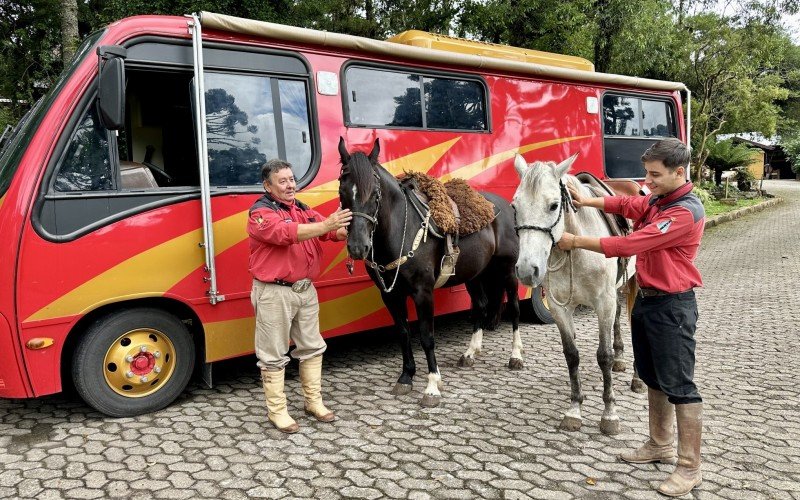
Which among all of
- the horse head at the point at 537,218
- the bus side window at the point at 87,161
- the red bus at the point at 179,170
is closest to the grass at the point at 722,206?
the red bus at the point at 179,170

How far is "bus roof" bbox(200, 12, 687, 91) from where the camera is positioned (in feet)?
14.2

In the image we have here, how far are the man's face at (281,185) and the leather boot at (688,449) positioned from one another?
2738 mm

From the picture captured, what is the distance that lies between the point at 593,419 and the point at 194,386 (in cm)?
327

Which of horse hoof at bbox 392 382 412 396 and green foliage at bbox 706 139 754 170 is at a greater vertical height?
green foliage at bbox 706 139 754 170

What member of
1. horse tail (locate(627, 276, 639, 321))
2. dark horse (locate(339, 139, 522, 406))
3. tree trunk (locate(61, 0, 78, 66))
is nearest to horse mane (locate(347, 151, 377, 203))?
dark horse (locate(339, 139, 522, 406))

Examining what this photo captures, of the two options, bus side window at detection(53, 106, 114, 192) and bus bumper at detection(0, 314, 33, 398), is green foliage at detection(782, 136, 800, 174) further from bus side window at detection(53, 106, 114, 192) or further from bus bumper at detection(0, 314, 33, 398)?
bus bumper at detection(0, 314, 33, 398)

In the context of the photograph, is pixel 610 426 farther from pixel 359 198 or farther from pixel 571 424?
pixel 359 198

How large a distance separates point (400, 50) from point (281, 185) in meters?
2.16

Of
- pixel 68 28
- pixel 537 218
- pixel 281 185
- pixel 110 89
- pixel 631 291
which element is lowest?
pixel 631 291

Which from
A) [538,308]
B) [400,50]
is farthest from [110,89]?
[538,308]

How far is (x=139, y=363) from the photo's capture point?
4168mm

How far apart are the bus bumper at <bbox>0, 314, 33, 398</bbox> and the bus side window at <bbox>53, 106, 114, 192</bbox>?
0.98 m

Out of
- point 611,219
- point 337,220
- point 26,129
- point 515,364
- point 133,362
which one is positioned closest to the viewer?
point 337,220

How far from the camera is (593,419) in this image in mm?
4148
